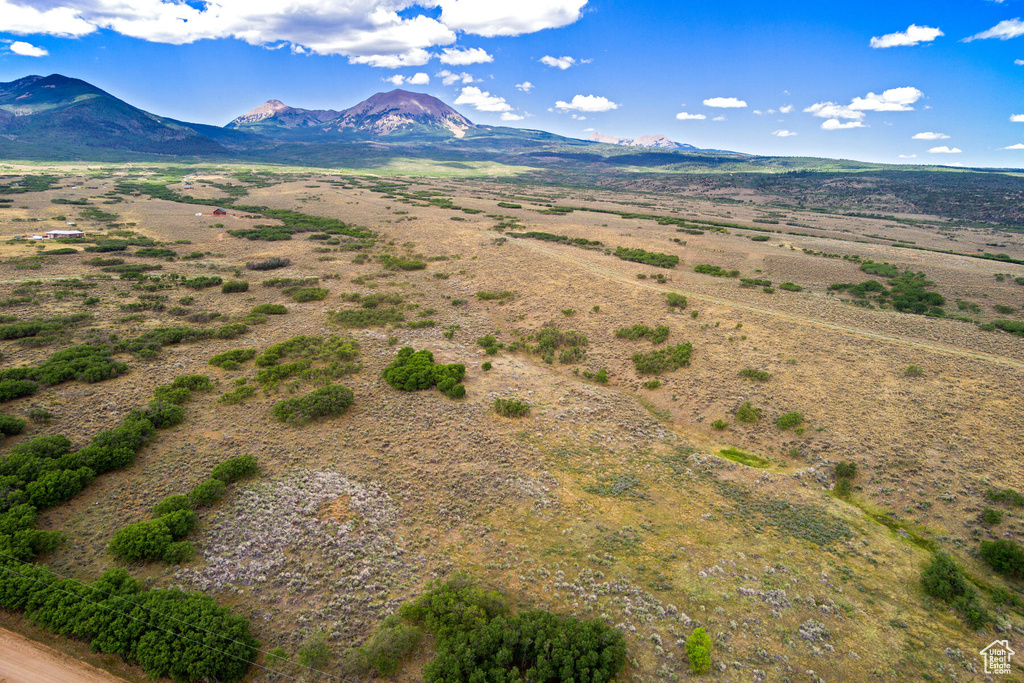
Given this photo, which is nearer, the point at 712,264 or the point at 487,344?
the point at 487,344

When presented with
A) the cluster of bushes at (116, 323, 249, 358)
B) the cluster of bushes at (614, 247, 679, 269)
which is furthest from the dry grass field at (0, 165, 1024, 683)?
the cluster of bushes at (614, 247, 679, 269)

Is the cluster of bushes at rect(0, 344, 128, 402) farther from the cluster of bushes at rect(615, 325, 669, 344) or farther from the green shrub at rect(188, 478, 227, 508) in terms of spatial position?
the cluster of bushes at rect(615, 325, 669, 344)

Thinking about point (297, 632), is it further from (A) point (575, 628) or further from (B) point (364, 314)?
(B) point (364, 314)

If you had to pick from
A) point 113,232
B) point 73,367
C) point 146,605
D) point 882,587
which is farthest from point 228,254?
point 882,587

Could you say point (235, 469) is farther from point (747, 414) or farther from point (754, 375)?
point (754, 375)

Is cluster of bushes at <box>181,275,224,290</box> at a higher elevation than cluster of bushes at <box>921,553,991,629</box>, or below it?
higher

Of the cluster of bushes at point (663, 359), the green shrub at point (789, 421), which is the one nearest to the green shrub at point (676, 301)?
the cluster of bushes at point (663, 359)
